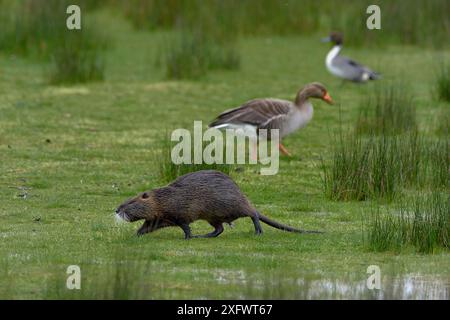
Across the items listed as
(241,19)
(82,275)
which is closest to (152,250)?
(82,275)

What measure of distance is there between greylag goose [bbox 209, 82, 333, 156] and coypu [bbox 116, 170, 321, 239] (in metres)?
3.25

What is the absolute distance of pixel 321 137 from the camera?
39.8 feet

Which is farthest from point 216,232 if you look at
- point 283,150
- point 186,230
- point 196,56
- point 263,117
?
point 196,56

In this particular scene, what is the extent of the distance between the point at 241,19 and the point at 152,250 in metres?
12.3

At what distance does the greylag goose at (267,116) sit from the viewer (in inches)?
428

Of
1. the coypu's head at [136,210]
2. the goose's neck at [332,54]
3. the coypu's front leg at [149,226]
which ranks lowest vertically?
the coypu's front leg at [149,226]

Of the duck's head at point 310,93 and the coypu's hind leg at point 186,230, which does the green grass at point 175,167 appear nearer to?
the coypu's hind leg at point 186,230

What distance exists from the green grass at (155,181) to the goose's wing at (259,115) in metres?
0.44

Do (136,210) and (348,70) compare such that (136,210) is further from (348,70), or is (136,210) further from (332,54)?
(332,54)

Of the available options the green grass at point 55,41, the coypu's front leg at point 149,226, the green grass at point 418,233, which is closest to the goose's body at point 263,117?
the coypu's front leg at point 149,226

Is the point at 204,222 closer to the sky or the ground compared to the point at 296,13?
closer to the ground

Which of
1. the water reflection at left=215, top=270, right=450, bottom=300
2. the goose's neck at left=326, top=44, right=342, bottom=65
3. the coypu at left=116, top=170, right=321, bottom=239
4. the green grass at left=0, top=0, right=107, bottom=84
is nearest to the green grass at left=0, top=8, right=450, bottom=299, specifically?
the water reflection at left=215, top=270, right=450, bottom=300

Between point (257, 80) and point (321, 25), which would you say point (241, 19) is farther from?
point (257, 80)

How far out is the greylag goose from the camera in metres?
10.9
